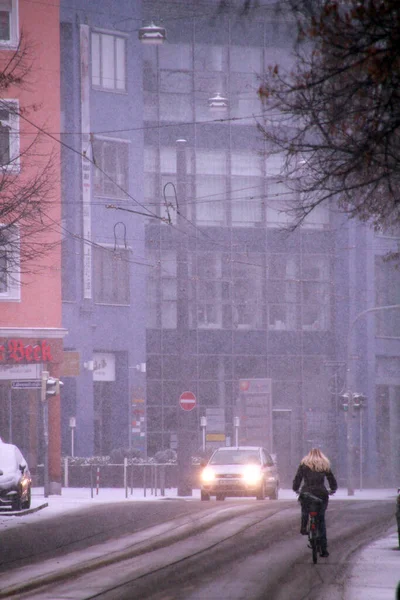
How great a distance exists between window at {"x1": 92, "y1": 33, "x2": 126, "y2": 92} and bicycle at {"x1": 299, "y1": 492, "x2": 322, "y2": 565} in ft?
117

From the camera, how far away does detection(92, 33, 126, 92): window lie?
170ft

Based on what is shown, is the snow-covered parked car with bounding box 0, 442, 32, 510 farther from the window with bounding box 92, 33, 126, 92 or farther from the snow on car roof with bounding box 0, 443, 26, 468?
the window with bounding box 92, 33, 126, 92

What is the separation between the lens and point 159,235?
2265 inches

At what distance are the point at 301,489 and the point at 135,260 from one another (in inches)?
1390

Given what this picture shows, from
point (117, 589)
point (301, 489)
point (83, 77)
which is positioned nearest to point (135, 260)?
point (83, 77)

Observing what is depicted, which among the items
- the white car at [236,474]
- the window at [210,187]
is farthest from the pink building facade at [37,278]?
the window at [210,187]

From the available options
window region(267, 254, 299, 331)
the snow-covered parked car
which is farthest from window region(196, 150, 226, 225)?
the snow-covered parked car

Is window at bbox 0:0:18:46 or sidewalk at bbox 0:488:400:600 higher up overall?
window at bbox 0:0:18:46

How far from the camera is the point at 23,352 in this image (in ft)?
137

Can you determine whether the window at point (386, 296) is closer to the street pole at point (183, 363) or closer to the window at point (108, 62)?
the window at point (108, 62)

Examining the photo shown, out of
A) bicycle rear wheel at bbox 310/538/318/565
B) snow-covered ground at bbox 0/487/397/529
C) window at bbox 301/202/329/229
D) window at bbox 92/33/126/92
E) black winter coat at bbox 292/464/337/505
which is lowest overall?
snow-covered ground at bbox 0/487/397/529

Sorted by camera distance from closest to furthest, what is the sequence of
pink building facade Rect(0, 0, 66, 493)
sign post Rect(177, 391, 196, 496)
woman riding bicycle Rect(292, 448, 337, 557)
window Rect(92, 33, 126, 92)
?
woman riding bicycle Rect(292, 448, 337, 557)
sign post Rect(177, 391, 196, 496)
pink building facade Rect(0, 0, 66, 493)
window Rect(92, 33, 126, 92)

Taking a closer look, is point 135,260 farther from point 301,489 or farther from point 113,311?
point 301,489

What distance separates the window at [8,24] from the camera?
41.8 m
